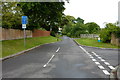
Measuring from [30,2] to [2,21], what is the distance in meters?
4.36

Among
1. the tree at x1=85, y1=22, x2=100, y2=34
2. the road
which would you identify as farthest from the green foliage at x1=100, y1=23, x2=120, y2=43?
the tree at x1=85, y1=22, x2=100, y2=34

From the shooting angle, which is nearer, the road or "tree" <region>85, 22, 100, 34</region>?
the road

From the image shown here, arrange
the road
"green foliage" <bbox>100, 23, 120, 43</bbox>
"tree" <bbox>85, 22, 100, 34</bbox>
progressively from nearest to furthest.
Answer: the road < "green foliage" <bbox>100, 23, 120, 43</bbox> < "tree" <bbox>85, 22, 100, 34</bbox>

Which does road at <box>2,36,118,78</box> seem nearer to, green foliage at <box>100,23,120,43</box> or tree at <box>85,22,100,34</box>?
green foliage at <box>100,23,120,43</box>

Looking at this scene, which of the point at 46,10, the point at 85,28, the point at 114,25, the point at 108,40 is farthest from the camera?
the point at 85,28

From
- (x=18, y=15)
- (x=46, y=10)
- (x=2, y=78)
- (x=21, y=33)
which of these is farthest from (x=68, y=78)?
(x=21, y=33)

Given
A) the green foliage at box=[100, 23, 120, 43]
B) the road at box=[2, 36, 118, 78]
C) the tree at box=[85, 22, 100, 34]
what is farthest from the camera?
the tree at box=[85, 22, 100, 34]

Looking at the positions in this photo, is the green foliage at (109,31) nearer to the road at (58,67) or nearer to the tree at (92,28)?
the road at (58,67)

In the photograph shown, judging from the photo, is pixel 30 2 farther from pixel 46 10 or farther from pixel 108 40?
pixel 108 40

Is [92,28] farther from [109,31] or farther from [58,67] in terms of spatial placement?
[58,67]

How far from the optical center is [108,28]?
26297mm

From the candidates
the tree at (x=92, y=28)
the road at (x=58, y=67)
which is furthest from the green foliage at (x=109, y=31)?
the tree at (x=92, y=28)

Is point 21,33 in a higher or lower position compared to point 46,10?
lower

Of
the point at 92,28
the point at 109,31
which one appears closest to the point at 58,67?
the point at 109,31
